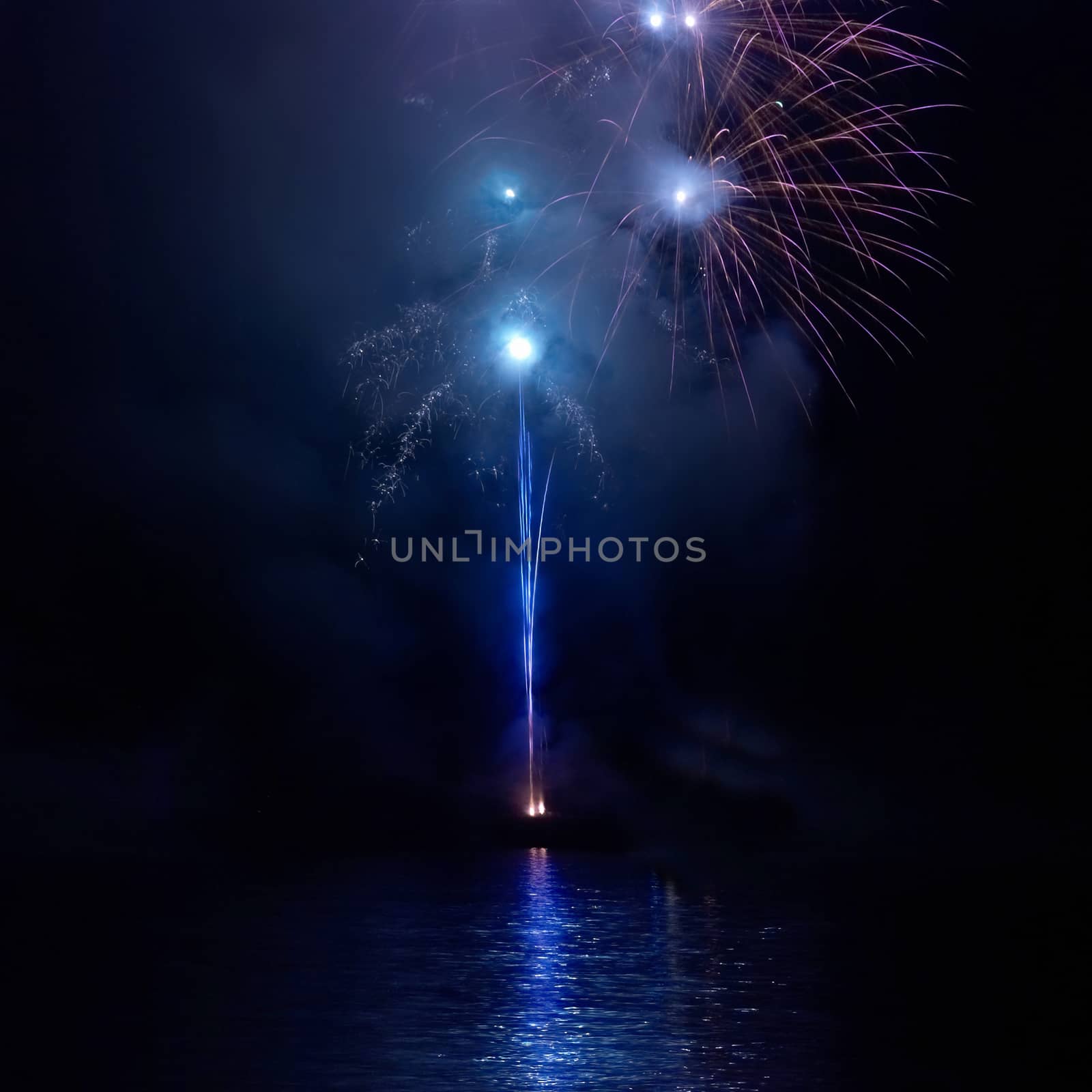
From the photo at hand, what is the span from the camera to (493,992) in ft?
45.5

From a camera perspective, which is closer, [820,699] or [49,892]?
[49,892]

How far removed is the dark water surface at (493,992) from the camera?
10539 mm

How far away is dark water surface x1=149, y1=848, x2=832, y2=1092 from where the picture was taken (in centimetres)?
1054

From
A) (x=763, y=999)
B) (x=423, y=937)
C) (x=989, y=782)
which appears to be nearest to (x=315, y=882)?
(x=423, y=937)

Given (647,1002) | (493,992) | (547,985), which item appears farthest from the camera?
(547,985)

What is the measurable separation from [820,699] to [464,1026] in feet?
83.2

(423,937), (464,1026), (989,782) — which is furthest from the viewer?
(989,782)

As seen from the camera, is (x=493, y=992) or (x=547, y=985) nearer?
(x=493, y=992)

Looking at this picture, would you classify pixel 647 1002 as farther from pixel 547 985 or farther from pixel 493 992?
pixel 493 992

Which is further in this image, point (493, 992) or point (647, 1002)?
point (493, 992)

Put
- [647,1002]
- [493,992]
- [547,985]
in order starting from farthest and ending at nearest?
1. [547,985]
2. [493,992]
3. [647,1002]

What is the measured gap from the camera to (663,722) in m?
37.0

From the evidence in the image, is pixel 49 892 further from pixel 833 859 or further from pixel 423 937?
pixel 833 859

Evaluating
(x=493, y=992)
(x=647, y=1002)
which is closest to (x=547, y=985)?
(x=493, y=992)
